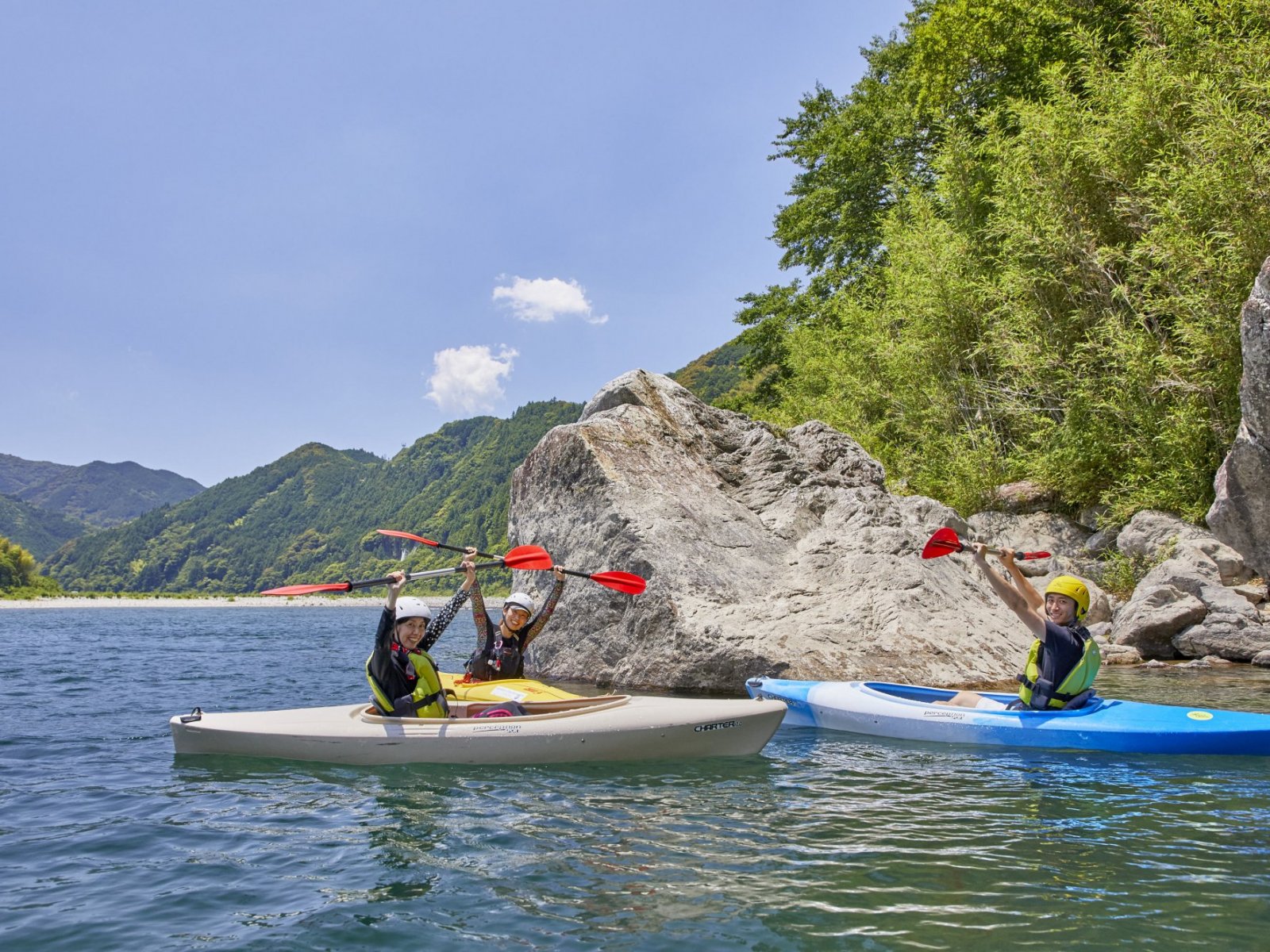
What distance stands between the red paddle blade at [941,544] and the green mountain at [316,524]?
69.3m

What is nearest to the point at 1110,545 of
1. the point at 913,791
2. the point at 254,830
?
the point at 913,791

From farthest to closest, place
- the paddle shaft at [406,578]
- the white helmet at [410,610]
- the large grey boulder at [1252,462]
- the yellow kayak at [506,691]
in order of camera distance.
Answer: the large grey boulder at [1252,462] < the yellow kayak at [506,691] < the white helmet at [410,610] < the paddle shaft at [406,578]

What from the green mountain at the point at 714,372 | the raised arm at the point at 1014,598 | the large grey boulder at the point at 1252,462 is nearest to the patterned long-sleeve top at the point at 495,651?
the raised arm at the point at 1014,598

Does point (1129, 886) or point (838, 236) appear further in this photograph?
point (838, 236)

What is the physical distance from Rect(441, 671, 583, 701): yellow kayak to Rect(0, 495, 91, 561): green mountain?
6288 inches

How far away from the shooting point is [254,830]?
4.14 metres

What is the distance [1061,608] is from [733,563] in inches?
142

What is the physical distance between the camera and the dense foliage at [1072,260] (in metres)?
10.8

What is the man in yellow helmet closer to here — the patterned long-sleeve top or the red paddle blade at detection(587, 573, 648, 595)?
the red paddle blade at detection(587, 573, 648, 595)

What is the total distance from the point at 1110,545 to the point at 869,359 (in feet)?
23.9

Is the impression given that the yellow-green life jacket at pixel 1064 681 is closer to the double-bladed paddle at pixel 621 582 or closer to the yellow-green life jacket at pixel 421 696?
the double-bladed paddle at pixel 621 582

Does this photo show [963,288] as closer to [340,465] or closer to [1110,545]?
[1110,545]

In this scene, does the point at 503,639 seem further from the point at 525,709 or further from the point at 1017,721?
the point at 1017,721

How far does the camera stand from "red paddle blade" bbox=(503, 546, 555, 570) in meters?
6.84
